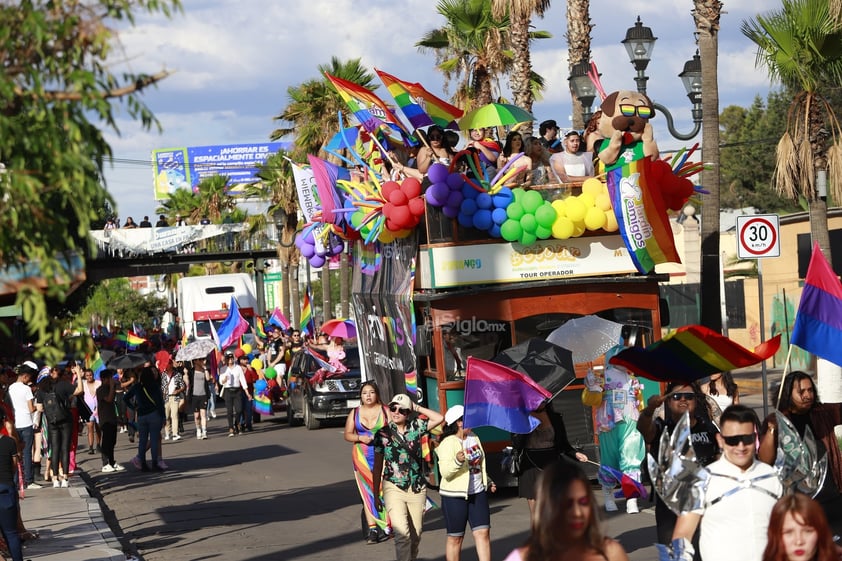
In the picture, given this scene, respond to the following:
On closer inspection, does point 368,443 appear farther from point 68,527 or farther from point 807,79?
point 807,79

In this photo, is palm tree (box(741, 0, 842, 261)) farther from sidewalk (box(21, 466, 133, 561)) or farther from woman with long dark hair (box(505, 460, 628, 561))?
woman with long dark hair (box(505, 460, 628, 561))

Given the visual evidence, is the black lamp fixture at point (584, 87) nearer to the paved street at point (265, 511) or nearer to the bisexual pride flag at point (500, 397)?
the paved street at point (265, 511)

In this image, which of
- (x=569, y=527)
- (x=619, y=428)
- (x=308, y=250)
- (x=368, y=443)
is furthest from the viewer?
(x=308, y=250)

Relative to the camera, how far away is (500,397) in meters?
11.1

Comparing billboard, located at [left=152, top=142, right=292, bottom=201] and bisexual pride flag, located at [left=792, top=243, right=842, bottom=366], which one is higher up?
billboard, located at [left=152, top=142, right=292, bottom=201]

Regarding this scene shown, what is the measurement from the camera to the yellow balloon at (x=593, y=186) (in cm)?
1490

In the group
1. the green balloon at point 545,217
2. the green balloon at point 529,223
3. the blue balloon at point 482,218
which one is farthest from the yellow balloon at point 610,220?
the blue balloon at point 482,218

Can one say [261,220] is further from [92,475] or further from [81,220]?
[81,220]

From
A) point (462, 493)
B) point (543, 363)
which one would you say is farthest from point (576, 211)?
point (462, 493)

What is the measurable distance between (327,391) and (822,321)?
17.0 m

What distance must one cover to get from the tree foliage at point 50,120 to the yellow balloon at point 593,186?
998 cm

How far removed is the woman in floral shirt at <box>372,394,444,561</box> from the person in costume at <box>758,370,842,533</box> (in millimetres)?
3180

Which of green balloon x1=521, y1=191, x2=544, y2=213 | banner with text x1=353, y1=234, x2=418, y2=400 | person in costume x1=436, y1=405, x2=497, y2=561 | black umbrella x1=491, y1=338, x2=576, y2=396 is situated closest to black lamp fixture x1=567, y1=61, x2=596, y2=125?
banner with text x1=353, y1=234, x2=418, y2=400

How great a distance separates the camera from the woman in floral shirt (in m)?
10.4
